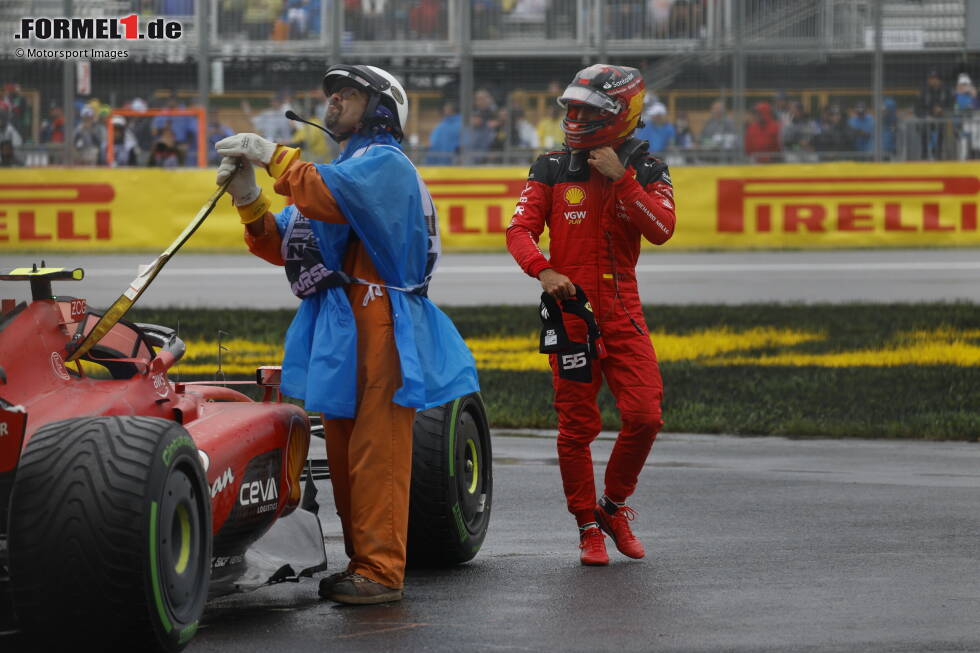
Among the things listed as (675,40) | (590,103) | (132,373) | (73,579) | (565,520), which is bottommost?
(565,520)

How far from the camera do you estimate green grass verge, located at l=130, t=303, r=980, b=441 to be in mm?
10547

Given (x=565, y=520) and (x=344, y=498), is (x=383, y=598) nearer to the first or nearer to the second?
(x=344, y=498)

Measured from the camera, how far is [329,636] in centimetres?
500

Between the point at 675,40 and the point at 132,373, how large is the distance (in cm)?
1546

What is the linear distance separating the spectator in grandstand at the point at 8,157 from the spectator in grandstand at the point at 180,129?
1.57m

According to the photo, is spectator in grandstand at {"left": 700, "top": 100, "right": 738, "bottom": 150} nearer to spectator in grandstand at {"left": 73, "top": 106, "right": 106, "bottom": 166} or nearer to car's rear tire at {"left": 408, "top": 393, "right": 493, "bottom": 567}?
spectator in grandstand at {"left": 73, "top": 106, "right": 106, "bottom": 166}

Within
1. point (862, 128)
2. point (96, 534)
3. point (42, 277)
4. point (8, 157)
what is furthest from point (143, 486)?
point (862, 128)

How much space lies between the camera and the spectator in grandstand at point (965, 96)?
19.6m

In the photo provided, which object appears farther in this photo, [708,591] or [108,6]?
[108,6]

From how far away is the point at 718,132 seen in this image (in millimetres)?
20094

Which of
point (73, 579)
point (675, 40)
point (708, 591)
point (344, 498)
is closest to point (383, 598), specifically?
point (344, 498)

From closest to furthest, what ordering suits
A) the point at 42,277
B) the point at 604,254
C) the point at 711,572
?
the point at 42,277 < the point at 711,572 < the point at 604,254

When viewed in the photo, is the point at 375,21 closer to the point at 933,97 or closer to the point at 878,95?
the point at 878,95

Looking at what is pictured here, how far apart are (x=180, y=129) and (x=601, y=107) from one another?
14.4 m
